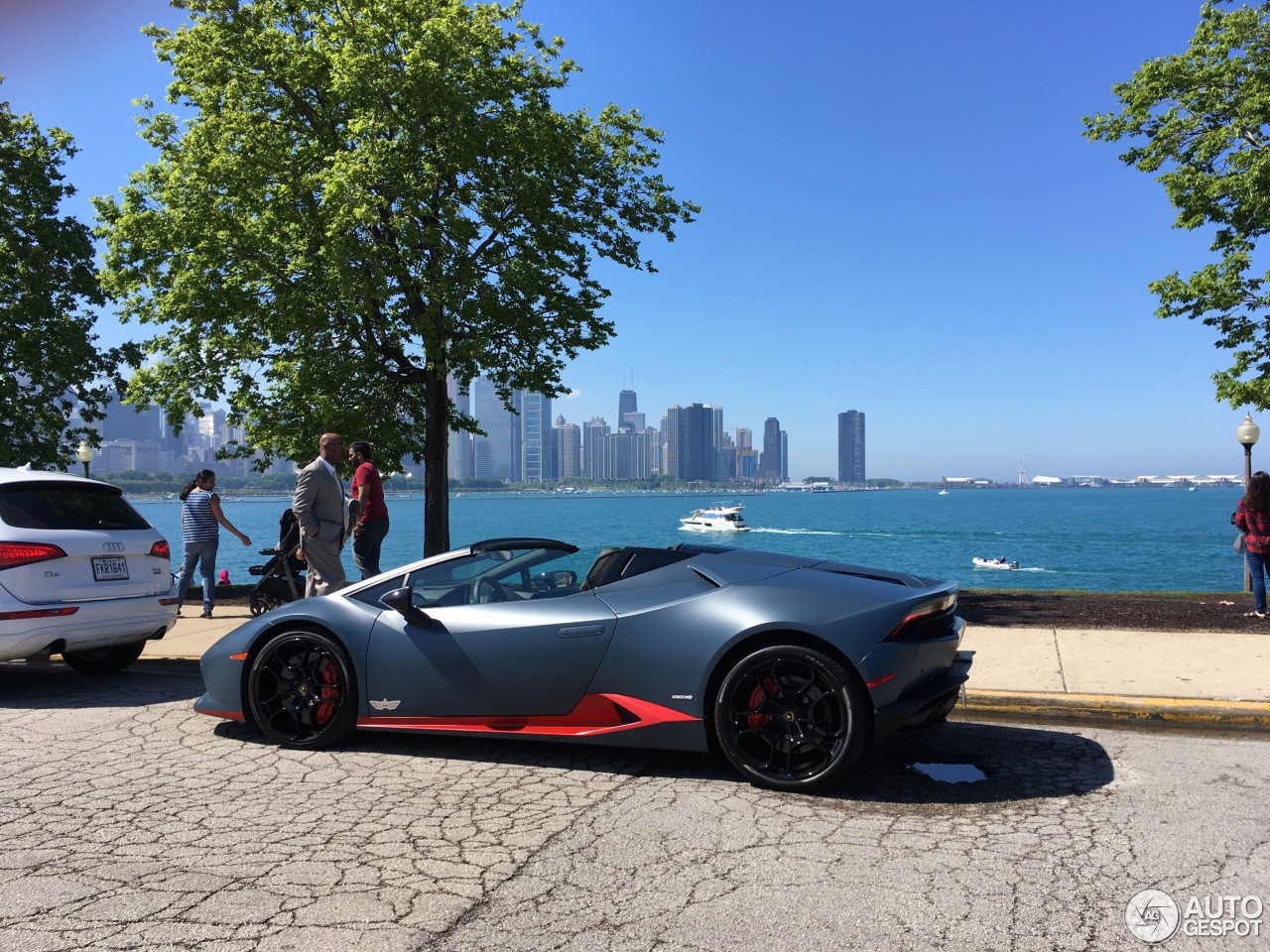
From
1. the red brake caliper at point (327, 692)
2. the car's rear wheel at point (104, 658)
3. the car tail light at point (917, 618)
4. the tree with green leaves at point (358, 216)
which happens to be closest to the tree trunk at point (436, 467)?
the tree with green leaves at point (358, 216)

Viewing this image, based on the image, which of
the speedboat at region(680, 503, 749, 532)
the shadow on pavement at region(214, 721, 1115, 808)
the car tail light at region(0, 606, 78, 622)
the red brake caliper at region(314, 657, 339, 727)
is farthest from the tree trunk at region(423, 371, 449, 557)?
the speedboat at region(680, 503, 749, 532)

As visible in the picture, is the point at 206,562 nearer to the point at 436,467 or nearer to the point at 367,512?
the point at 367,512

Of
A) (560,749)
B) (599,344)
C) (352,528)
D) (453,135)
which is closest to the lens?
(560,749)

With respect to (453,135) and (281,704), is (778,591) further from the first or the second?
(453,135)

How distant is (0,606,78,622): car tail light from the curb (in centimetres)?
652

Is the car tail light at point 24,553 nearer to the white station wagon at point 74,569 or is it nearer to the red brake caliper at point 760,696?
the white station wagon at point 74,569

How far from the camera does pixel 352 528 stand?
9094 mm

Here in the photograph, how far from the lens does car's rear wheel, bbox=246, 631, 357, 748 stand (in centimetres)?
524

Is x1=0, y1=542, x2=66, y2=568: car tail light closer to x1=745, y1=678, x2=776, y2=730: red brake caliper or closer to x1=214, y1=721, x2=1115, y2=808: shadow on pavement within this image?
x1=214, y1=721, x2=1115, y2=808: shadow on pavement

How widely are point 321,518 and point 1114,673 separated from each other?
22.1 ft

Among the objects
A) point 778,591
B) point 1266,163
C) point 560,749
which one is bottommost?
point 560,749

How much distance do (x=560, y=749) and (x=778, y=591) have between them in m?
1.76

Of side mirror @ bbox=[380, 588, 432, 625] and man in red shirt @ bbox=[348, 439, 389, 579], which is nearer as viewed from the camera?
side mirror @ bbox=[380, 588, 432, 625]

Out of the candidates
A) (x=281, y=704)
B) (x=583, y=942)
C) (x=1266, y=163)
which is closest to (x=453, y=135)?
(x=281, y=704)
